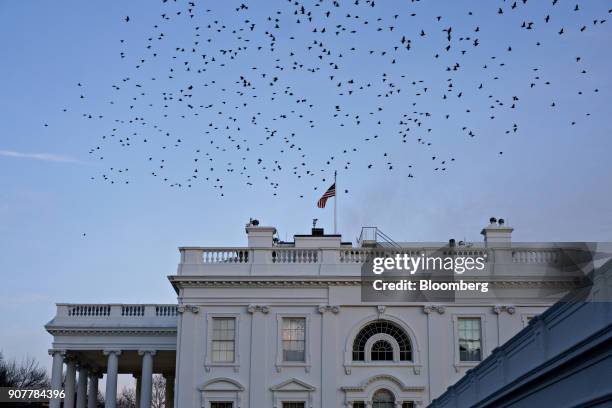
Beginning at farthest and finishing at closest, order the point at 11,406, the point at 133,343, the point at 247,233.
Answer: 1. the point at 11,406
2. the point at 133,343
3. the point at 247,233

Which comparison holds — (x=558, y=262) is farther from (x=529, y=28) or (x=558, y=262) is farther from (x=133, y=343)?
(x=529, y=28)

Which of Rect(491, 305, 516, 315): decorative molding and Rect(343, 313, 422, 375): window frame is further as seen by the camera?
Rect(491, 305, 516, 315): decorative molding

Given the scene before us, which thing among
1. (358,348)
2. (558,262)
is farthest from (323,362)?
(558,262)

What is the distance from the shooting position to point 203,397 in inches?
1689

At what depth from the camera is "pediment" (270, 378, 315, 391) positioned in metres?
42.8

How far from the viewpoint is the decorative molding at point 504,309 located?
43.4m

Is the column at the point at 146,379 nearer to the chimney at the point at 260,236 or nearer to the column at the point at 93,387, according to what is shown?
the column at the point at 93,387

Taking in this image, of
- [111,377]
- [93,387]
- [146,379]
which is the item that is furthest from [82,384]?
[146,379]

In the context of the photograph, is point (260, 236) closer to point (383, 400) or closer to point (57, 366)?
point (383, 400)

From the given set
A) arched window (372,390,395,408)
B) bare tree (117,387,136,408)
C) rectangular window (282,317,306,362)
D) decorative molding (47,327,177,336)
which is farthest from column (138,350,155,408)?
bare tree (117,387,136,408)

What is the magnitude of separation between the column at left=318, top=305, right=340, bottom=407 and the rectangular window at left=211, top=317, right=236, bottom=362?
3.96 meters

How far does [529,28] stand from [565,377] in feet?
21.8

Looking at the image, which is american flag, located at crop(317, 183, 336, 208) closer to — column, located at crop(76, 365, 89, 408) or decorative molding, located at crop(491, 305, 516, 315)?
decorative molding, located at crop(491, 305, 516, 315)

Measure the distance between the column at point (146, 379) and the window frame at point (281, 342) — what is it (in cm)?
837
